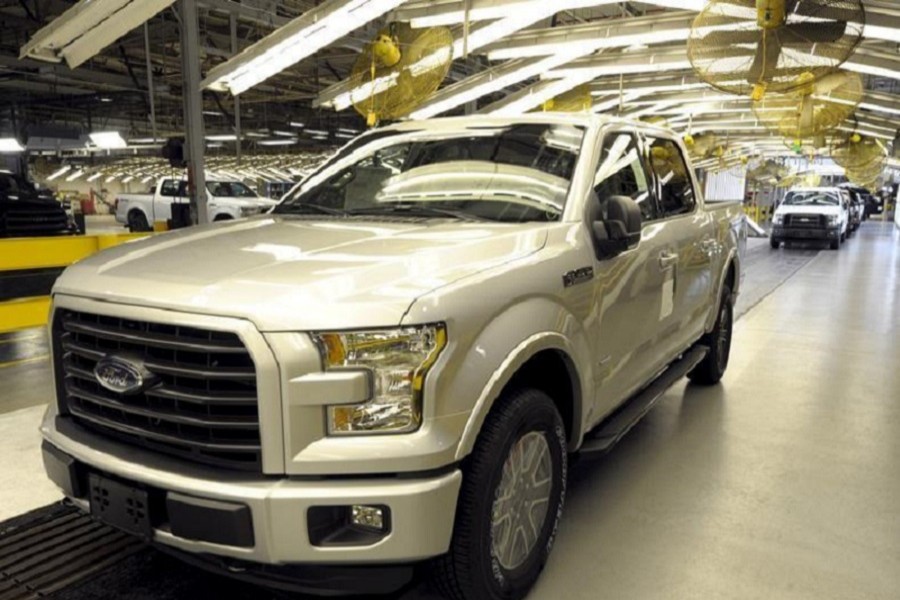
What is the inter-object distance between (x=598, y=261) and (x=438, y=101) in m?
10.7

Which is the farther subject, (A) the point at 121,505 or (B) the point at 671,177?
(B) the point at 671,177

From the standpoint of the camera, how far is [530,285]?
2.26m

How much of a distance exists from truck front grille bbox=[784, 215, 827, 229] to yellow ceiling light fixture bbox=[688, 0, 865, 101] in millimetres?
13596

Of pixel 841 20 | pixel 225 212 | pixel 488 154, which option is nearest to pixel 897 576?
pixel 488 154

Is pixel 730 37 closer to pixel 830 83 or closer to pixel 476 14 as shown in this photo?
pixel 830 83

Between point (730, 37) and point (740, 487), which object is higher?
point (730, 37)

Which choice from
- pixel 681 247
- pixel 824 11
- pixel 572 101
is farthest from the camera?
pixel 572 101

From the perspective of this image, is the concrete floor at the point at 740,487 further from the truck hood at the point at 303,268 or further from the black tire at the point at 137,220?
the black tire at the point at 137,220

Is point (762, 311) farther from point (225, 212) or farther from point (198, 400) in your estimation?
point (225, 212)

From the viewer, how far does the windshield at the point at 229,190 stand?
1725 cm

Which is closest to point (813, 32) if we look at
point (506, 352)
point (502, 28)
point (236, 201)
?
point (506, 352)

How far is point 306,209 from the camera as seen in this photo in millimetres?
3246

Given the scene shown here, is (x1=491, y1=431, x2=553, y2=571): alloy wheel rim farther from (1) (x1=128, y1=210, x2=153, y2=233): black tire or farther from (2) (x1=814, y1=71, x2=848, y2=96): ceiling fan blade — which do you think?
(1) (x1=128, y1=210, x2=153, y2=233): black tire

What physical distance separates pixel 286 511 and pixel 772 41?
492cm
